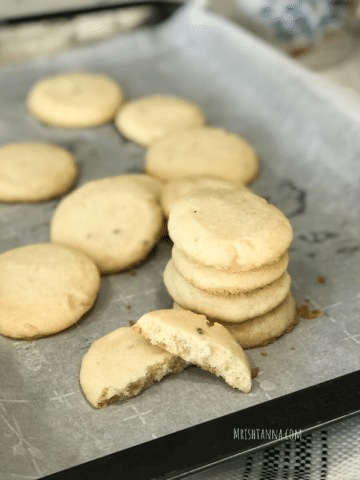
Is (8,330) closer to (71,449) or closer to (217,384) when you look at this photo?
(71,449)

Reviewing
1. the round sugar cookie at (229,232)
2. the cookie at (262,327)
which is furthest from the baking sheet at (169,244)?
the round sugar cookie at (229,232)

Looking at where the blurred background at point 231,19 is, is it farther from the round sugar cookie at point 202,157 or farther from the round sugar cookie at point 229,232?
the round sugar cookie at point 229,232

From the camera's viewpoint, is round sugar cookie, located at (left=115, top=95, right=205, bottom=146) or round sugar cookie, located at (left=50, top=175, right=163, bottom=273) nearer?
round sugar cookie, located at (left=50, top=175, right=163, bottom=273)

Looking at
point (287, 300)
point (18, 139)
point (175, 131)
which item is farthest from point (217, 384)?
point (18, 139)

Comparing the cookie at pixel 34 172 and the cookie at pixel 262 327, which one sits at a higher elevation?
the cookie at pixel 262 327

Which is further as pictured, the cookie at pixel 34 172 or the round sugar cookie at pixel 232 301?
the cookie at pixel 34 172

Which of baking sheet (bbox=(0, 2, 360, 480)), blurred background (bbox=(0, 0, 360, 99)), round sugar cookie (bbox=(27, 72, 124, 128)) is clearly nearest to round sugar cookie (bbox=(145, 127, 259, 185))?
baking sheet (bbox=(0, 2, 360, 480))

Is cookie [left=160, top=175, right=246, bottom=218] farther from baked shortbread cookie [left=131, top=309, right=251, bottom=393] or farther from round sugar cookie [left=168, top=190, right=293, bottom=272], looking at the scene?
baked shortbread cookie [left=131, top=309, right=251, bottom=393]
